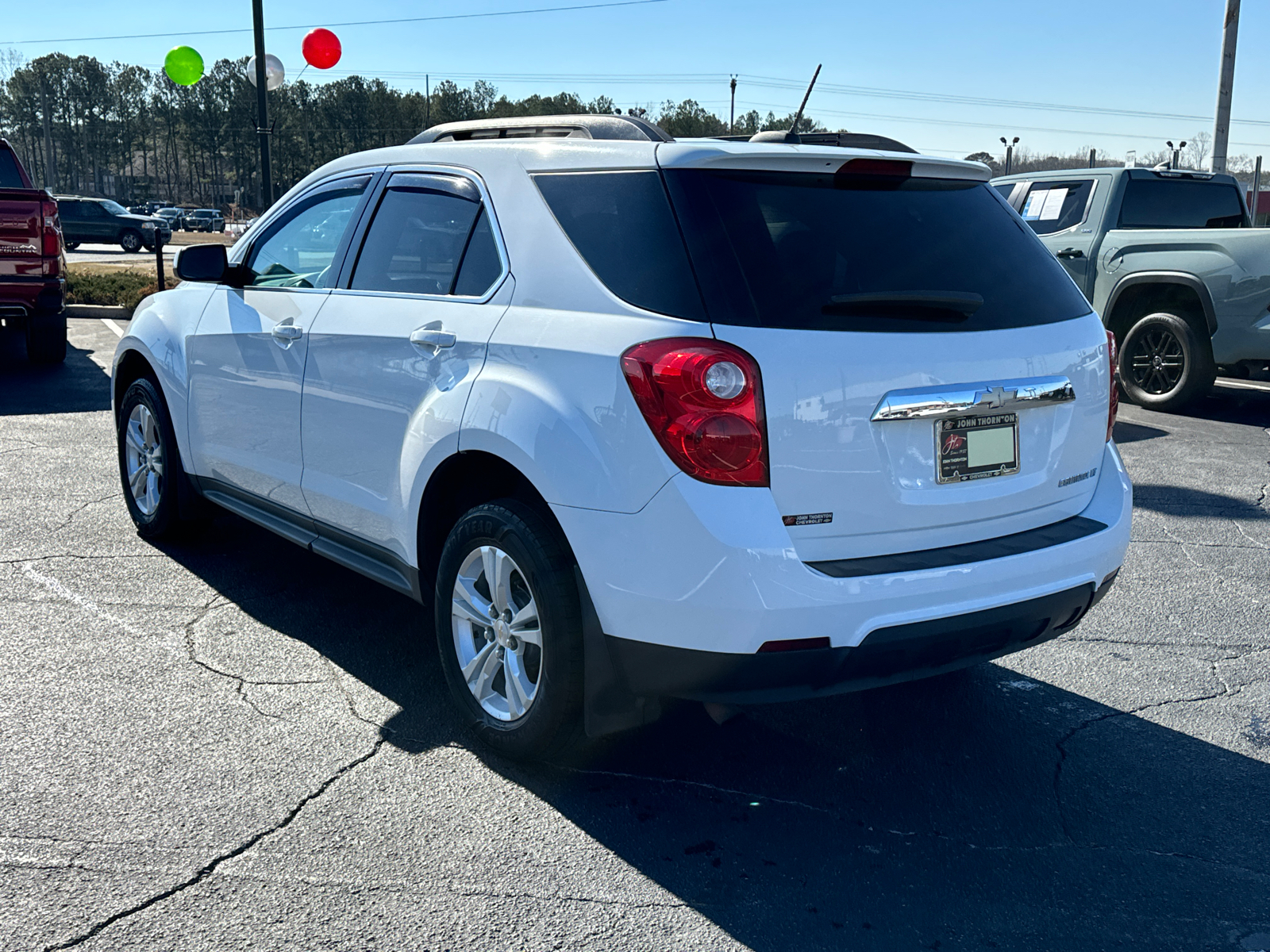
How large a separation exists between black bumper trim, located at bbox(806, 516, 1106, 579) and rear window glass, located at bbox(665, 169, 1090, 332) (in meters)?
0.59

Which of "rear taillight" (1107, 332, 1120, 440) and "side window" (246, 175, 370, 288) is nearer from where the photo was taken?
"rear taillight" (1107, 332, 1120, 440)

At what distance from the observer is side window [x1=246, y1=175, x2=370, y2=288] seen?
432 centimetres

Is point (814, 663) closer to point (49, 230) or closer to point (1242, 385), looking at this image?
point (49, 230)

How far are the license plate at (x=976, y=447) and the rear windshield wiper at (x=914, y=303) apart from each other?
0.96ft

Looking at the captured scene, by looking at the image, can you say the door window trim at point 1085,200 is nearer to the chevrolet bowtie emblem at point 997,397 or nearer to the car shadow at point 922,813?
the car shadow at point 922,813

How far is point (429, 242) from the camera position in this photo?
3801 millimetres

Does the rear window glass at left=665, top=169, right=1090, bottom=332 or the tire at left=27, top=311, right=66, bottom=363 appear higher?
the rear window glass at left=665, top=169, right=1090, bottom=332

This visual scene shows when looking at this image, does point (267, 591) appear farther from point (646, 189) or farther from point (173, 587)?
point (646, 189)

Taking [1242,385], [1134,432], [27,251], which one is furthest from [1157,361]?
[27,251]

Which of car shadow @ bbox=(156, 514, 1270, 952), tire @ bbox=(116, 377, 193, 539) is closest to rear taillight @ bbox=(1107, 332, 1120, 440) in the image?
car shadow @ bbox=(156, 514, 1270, 952)

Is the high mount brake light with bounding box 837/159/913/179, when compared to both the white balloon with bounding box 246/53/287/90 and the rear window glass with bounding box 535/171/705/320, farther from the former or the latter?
the white balloon with bounding box 246/53/287/90

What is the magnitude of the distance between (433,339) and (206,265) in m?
1.76

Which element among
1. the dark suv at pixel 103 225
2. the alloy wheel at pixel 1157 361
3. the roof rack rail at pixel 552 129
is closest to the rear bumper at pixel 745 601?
the roof rack rail at pixel 552 129

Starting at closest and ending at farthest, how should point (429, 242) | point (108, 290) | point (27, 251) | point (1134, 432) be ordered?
point (429, 242) < point (1134, 432) < point (27, 251) < point (108, 290)
